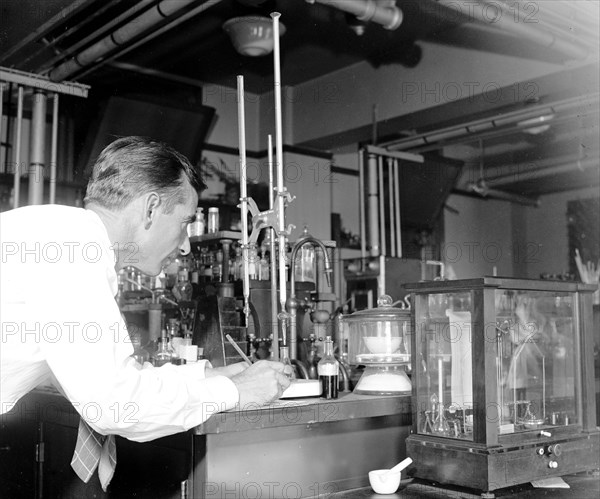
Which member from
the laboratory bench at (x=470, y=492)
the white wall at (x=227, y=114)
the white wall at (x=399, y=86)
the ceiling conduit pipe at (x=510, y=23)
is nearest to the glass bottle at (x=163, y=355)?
the laboratory bench at (x=470, y=492)

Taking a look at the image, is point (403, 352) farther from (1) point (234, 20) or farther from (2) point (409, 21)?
(2) point (409, 21)

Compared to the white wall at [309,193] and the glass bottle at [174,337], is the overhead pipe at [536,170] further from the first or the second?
the glass bottle at [174,337]

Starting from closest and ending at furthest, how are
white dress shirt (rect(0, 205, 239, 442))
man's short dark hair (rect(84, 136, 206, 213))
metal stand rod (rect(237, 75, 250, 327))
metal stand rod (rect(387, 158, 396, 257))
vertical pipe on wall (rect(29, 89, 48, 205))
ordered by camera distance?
white dress shirt (rect(0, 205, 239, 442))
man's short dark hair (rect(84, 136, 206, 213))
metal stand rod (rect(237, 75, 250, 327))
vertical pipe on wall (rect(29, 89, 48, 205))
metal stand rod (rect(387, 158, 396, 257))

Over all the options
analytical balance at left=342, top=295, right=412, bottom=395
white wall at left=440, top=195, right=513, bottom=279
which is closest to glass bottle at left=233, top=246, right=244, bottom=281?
analytical balance at left=342, top=295, right=412, bottom=395

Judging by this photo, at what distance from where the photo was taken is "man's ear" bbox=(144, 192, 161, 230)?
174cm

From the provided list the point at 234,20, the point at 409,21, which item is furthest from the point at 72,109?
the point at 409,21

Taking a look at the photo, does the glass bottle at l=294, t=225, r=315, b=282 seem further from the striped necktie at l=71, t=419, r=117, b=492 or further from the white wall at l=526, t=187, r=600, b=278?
the white wall at l=526, t=187, r=600, b=278

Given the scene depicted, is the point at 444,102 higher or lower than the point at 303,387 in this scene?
higher

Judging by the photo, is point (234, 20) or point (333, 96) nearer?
point (234, 20)

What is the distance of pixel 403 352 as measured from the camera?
2.30 metres

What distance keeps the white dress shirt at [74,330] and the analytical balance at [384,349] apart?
0.87 m

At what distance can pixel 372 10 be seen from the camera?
4.18m

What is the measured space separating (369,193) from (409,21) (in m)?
1.82

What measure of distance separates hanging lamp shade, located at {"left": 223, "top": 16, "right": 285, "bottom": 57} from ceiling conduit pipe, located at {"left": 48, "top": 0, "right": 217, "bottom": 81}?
27.8 inches
